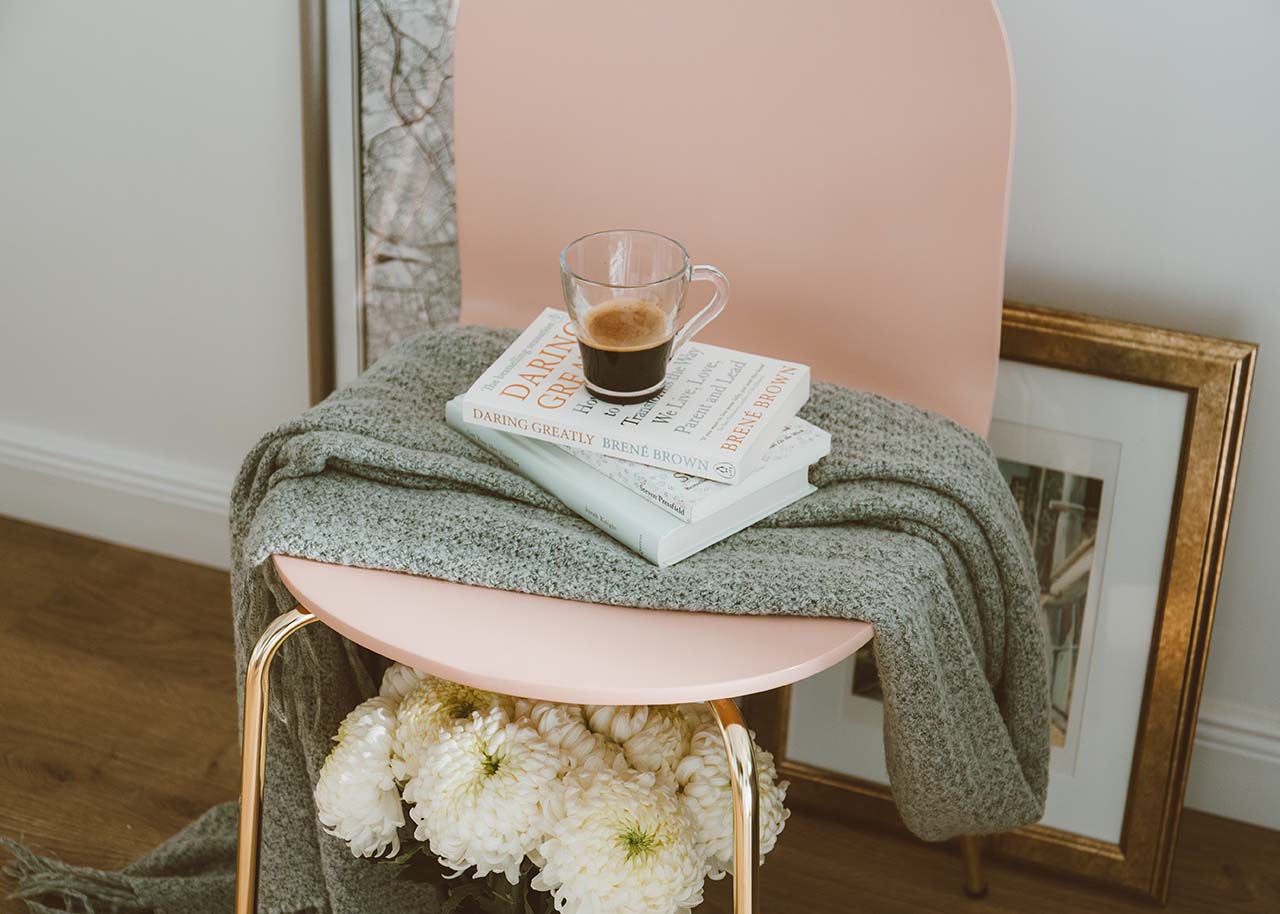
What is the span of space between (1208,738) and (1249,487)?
0.28 m

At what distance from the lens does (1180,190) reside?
3.85 ft

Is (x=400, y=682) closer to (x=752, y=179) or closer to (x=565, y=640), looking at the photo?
→ (x=565, y=640)

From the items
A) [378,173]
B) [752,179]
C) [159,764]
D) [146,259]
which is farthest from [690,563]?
[146,259]

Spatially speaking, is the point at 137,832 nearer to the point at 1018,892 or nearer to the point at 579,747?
the point at 579,747

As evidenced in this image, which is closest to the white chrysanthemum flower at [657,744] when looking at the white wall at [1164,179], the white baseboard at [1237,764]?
the white wall at [1164,179]

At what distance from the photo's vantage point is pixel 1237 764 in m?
1.39

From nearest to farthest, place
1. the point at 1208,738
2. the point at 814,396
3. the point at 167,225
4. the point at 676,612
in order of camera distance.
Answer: the point at 676,612, the point at 814,396, the point at 1208,738, the point at 167,225

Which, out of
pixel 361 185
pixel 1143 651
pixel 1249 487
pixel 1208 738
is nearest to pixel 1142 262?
pixel 1249 487

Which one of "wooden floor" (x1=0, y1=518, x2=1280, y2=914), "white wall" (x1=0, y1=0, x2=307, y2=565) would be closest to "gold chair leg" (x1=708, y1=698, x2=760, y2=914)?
"wooden floor" (x1=0, y1=518, x2=1280, y2=914)

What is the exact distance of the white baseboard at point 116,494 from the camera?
69.8 inches

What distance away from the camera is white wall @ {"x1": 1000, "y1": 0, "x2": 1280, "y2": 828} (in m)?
1.12

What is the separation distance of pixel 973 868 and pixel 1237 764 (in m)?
0.31

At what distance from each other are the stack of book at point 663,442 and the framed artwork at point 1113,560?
36 cm

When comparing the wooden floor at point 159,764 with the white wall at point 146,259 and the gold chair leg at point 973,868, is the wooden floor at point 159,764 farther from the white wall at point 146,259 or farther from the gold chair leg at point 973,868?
the white wall at point 146,259
